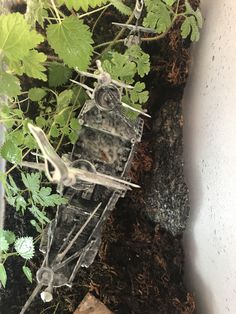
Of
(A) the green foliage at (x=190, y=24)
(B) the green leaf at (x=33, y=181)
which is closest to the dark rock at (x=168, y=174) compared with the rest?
(A) the green foliage at (x=190, y=24)

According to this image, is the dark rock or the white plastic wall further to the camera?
the dark rock

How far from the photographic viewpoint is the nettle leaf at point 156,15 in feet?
3.71

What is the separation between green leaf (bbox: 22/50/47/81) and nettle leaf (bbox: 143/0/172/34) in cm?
27

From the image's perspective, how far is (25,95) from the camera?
1272 millimetres

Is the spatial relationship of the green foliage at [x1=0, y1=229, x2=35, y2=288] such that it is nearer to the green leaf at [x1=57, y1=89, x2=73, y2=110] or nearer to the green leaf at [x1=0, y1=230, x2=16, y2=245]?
the green leaf at [x1=0, y1=230, x2=16, y2=245]

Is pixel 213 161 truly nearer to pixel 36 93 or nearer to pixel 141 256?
pixel 141 256

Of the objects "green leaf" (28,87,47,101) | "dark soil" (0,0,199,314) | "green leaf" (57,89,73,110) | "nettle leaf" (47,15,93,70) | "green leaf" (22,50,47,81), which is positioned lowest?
"dark soil" (0,0,199,314)

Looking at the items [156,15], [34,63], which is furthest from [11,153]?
[156,15]

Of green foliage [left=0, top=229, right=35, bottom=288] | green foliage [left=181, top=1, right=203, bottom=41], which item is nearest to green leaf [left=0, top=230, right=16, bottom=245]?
green foliage [left=0, top=229, right=35, bottom=288]

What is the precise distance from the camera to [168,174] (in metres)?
1.35

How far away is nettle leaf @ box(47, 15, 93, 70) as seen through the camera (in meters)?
1.04

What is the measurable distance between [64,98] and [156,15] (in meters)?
0.28

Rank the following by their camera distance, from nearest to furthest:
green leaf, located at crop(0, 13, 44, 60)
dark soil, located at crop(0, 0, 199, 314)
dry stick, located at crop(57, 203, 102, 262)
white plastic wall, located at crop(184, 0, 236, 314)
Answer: green leaf, located at crop(0, 13, 44, 60) < dry stick, located at crop(57, 203, 102, 262) < white plastic wall, located at crop(184, 0, 236, 314) < dark soil, located at crop(0, 0, 199, 314)

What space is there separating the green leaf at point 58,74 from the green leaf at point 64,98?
43 mm
